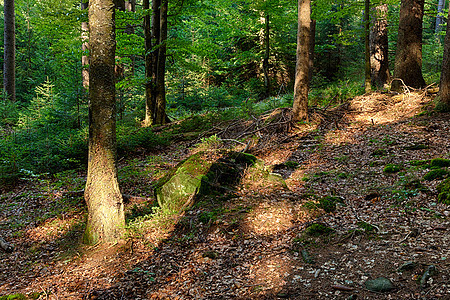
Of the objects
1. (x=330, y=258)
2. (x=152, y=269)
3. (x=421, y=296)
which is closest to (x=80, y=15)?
(x=152, y=269)

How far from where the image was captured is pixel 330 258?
3.89 m

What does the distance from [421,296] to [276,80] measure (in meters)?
18.4

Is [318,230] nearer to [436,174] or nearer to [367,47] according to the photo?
[436,174]

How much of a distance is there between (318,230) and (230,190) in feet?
7.22

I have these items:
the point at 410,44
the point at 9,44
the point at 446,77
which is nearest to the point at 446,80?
the point at 446,77

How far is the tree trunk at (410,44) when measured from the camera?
372 inches

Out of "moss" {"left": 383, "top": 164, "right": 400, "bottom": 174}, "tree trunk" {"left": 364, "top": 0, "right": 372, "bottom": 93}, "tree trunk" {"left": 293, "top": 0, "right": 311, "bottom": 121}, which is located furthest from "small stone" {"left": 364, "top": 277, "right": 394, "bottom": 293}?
"tree trunk" {"left": 364, "top": 0, "right": 372, "bottom": 93}

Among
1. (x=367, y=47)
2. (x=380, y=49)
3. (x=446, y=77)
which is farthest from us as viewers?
(x=380, y=49)

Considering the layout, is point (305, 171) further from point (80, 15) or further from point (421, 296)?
point (80, 15)

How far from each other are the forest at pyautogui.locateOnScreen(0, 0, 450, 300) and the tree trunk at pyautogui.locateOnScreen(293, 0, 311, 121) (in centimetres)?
5

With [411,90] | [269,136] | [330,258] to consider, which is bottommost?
[330,258]

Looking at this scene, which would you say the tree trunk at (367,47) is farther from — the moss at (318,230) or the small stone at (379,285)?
the small stone at (379,285)

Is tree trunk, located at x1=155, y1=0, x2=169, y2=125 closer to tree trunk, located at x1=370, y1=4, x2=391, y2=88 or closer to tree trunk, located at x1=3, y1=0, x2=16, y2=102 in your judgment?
tree trunk, located at x1=3, y1=0, x2=16, y2=102

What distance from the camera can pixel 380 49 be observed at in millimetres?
11867
